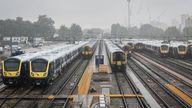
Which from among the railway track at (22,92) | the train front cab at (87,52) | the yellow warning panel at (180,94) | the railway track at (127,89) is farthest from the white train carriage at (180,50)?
the railway track at (22,92)

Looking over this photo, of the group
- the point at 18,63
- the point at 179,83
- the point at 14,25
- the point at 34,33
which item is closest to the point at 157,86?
the point at 179,83

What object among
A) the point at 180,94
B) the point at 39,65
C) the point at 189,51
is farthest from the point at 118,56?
the point at 189,51

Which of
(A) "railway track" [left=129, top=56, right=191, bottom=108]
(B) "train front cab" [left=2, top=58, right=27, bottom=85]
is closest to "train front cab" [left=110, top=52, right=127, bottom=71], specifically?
(A) "railway track" [left=129, top=56, right=191, bottom=108]

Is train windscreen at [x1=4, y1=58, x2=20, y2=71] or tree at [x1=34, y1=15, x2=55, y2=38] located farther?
tree at [x1=34, y1=15, x2=55, y2=38]

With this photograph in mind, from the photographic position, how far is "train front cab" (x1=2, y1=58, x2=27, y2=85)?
2406 centimetres

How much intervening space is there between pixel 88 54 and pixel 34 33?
70450 millimetres

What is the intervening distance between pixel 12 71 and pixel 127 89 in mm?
9800

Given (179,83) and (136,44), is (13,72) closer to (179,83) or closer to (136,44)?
(179,83)

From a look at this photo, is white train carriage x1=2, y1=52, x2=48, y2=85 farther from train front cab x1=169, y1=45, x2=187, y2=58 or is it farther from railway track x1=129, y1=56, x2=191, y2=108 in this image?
train front cab x1=169, y1=45, x2=187, y2=58

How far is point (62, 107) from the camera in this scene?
18.6m

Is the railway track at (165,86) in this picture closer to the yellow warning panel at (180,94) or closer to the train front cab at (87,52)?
the yellow warning panel at (180,94)

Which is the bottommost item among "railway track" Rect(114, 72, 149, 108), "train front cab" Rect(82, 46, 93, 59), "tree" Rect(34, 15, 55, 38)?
"railway track" Rect(114, 72, 149, 108)

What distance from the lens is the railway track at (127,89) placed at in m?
19.3

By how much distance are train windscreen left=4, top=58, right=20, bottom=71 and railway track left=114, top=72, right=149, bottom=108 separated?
8.89 m
